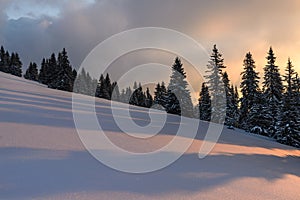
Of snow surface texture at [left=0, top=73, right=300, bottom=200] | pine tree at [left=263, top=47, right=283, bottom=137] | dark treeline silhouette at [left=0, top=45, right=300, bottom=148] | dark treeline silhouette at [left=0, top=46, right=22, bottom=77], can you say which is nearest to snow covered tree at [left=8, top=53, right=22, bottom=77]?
dark treeline silhouette at [left=0, top=46, right=22, bottom=77]

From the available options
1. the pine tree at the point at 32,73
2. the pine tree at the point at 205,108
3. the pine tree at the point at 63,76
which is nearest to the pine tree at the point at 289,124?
the pine tree at the point at 205,108

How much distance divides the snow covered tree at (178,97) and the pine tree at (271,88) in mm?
9221

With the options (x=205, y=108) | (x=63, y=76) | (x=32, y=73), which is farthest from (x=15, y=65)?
(x=205, y=108)

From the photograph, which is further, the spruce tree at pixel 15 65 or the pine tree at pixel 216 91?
the spruce tree at pixel 15 65

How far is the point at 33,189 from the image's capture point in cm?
481

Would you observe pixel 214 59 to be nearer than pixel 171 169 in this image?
No

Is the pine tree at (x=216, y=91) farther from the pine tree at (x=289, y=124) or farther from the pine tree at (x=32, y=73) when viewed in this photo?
the pine tree at (x=32, y=73)

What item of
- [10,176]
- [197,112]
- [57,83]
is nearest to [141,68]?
[10,176]

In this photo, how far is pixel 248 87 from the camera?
40.9 meters

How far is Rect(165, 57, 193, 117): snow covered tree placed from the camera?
35116 millimetres

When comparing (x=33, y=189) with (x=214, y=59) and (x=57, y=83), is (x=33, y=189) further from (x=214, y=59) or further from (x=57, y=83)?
(x=57, y=83)

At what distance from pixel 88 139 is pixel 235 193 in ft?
13.9

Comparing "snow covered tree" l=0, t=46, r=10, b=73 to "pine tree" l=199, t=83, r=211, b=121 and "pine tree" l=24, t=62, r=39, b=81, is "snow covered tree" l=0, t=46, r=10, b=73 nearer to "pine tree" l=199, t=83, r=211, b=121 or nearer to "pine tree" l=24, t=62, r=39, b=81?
"pine tree" l=24, t=62, r=39, b=81

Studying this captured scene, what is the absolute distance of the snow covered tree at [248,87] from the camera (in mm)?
40375
